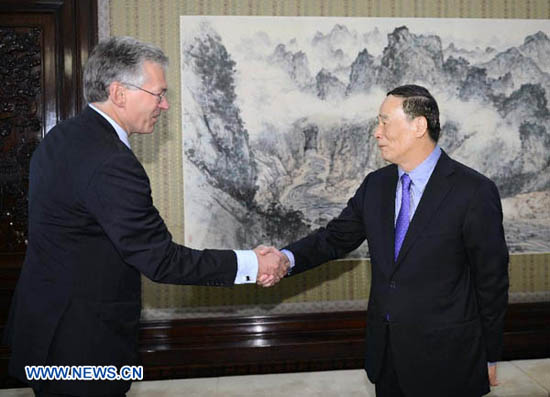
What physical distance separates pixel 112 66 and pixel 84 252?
666mm

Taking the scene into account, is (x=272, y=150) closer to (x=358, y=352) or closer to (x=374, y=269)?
(x=358, y=352)

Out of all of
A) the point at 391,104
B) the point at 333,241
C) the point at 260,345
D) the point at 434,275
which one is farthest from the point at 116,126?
the point at 260,345

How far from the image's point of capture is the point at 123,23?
3.86 metres

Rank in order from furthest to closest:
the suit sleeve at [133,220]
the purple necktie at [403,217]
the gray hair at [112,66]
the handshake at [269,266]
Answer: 1. the handshake at [269,266]
2. the purple necktie at [403,217]
3. the gray hair at [112,66]
4. the suit sleeve at [133,220]

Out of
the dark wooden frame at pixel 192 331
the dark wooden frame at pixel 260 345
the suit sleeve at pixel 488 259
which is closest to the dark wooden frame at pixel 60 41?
the dark wooden frame at pixel 192 331

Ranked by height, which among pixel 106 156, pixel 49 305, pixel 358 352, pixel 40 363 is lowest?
pixel 358 352

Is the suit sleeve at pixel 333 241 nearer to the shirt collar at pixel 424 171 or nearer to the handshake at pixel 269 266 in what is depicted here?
the handshake at pixel 269 266

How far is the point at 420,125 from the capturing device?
2.18m

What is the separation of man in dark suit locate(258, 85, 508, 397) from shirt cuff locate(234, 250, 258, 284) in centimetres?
49

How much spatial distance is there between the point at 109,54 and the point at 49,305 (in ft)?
2.94

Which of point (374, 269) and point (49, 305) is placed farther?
point (374, 269)

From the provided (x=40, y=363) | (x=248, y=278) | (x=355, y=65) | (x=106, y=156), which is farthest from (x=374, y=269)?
(x=355, y=65)

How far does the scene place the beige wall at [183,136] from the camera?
12.7 ft

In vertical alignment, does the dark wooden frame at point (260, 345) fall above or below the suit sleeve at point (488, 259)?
below
